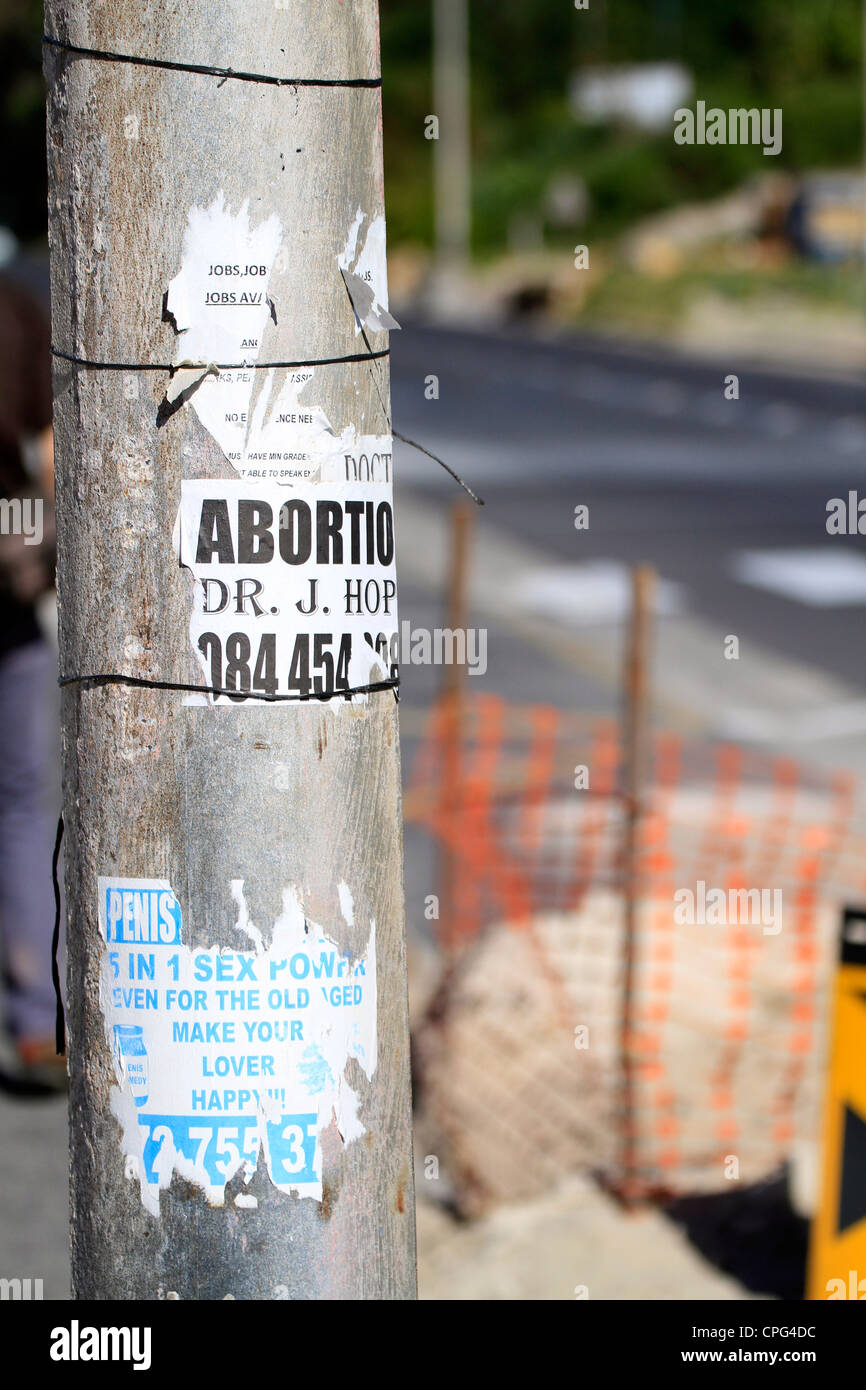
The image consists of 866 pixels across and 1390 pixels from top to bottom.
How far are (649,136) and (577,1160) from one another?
76819 millimetres

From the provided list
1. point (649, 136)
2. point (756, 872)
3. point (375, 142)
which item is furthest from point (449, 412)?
point (649, 136)

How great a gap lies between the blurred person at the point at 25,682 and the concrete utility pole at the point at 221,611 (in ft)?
9.64

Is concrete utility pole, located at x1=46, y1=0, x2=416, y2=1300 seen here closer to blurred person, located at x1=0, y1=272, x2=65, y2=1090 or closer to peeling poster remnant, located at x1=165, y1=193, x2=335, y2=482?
peeling poster remnant, located at x1=165, y1=193, x2=335, y2=482

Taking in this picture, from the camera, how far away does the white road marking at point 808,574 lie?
12.3 metres

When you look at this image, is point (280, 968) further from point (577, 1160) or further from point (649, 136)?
point (649, 136)

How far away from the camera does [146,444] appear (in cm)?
199

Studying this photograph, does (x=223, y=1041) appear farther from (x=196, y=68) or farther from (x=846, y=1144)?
(x=846, y=1144)

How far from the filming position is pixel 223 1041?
78.9 inches

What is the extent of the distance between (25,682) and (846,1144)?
2.65 metres

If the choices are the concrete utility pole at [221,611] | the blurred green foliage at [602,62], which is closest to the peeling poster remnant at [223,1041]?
the concrete utility pole at [221,611]

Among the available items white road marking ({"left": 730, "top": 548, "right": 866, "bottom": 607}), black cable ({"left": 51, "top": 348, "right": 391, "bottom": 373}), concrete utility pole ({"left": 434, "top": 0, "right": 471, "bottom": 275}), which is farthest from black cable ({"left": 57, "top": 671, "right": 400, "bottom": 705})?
concrete utility pole ({"left": 434, "top": 0, "right": 471, "bottom": 275})

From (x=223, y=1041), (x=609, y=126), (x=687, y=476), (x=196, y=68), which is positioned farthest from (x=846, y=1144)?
(x=609, y=126)

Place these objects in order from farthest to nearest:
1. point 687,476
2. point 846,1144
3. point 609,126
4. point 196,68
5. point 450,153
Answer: point 609,126
point 450,153
point 687,476
point 846,1144
point 196,68

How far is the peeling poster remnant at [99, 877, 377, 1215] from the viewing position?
2.00 m
